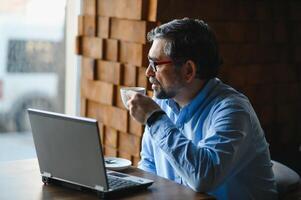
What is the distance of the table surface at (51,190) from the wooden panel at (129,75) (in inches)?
35.5

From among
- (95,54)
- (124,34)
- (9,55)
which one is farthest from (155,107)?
(9,55)

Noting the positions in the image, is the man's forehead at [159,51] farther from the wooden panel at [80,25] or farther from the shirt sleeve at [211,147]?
the wooden panel at [80,25]

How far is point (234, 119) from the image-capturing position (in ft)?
6.34

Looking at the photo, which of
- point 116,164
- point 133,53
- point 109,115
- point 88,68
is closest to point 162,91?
point 116,164

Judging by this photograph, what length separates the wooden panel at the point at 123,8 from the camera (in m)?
2.77

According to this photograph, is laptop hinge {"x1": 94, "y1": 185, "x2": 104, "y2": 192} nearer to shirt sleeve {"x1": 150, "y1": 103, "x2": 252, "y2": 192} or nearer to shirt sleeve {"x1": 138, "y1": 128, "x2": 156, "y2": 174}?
shirt sleeve {"x1": 150, "y1": 103, "x2": 252, "y2": 192}

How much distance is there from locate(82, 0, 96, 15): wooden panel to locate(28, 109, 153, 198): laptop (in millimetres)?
1316

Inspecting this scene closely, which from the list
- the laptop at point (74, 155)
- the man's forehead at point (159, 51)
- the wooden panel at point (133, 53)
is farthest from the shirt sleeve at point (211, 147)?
the wooden panel at point (133, 53)

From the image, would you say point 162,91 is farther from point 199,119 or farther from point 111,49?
point 111,49

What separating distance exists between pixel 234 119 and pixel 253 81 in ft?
4.26

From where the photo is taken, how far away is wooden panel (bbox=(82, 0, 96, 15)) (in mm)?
3094

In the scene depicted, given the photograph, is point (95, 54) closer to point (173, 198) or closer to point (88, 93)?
point (88, 93)

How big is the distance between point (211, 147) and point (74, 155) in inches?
16.8

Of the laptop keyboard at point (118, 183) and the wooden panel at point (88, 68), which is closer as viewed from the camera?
the laptop keyboard at point (118, 183)
